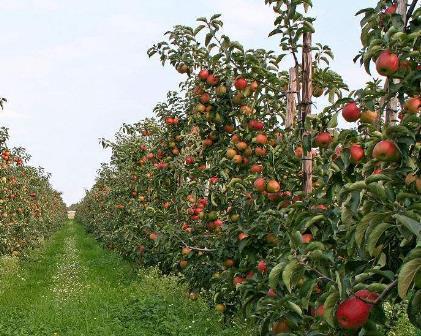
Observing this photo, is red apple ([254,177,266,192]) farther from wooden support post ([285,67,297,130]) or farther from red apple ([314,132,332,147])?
red apple ([314,132,332,147])

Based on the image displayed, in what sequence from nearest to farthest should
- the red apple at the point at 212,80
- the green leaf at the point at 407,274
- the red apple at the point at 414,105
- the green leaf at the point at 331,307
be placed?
the green leaf at the point at 407,274 → the green leaf at the point at 331,307 → the red apple at the point at 414,105 → the red apple at the point at 212,80

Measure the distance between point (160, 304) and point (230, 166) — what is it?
13.2 feet

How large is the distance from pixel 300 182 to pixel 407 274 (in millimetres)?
3051

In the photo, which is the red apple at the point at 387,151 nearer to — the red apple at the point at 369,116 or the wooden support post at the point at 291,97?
the red apple at the point at 369,116

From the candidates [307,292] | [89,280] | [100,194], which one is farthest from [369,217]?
[100,194]

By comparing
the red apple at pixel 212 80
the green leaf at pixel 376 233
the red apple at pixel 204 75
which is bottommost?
the green leaf at pixel 376 233

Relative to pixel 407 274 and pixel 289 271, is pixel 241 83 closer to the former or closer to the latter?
pixel 289 271

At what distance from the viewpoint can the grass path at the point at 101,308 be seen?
7877 millimetres

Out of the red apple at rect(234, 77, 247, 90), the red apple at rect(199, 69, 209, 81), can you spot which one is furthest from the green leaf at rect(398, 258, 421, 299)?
the red apple at rect(199, 69, 209, 81)

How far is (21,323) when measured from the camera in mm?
8602

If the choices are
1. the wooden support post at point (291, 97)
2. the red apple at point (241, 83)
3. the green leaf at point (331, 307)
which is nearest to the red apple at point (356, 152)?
the green leaf at point (331, 307)

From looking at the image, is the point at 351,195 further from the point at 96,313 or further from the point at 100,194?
the point at 100,194

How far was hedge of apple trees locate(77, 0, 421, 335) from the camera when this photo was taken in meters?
2.27

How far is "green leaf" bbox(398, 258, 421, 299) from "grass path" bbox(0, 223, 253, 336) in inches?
214
